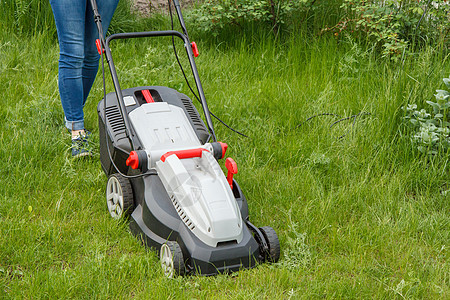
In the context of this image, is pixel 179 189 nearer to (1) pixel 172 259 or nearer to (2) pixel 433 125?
(1) pixel 172 259

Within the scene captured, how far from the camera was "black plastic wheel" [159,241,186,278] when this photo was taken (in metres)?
2.34

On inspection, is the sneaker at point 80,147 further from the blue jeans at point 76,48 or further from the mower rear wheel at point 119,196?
the mower rear wheel at point 119,196

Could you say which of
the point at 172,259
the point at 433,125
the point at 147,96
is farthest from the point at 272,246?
the point at 433,125

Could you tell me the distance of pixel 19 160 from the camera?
3.20m

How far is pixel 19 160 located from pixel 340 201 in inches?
68.9

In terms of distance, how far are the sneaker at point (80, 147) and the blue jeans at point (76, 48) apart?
0.08 meters

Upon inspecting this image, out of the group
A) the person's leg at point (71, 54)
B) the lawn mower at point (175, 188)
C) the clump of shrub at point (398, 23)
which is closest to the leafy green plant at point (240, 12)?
the clump of shrub at point (398, 23)

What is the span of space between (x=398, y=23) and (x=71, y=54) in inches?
85.2

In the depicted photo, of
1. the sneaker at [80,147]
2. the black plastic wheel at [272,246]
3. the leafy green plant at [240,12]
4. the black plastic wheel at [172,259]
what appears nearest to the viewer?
the black plastic wheel at [172,259]

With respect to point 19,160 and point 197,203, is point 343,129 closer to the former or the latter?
point 197,203

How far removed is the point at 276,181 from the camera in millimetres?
3176

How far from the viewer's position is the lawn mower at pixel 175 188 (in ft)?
7.76

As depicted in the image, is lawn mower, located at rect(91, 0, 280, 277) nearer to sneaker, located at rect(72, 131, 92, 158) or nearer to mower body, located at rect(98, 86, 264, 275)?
mower body, located at rect(98, 86, 264, 275)

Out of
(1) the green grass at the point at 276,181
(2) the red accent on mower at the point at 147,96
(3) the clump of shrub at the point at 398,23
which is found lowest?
(1) the green grass at the point at 276,181
